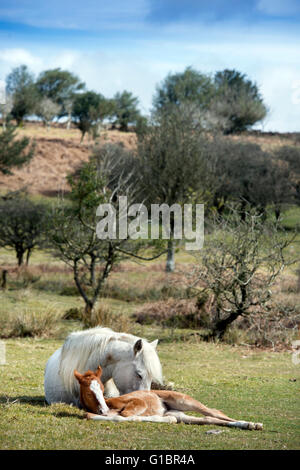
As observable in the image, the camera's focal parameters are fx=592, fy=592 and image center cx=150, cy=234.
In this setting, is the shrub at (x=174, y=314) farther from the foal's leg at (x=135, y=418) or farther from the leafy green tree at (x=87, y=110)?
the leafy green tree at (x=87, y=110)

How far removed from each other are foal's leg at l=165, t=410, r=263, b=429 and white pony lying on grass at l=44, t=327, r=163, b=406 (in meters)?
0.48

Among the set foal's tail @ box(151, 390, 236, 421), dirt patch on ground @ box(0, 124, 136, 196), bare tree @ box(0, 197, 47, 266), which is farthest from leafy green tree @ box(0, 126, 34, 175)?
foal's tail @ box(151, 390, 236, 421)

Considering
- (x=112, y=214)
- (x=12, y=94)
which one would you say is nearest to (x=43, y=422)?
(x=112, y=214)

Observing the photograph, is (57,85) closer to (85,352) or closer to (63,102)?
(63,102)

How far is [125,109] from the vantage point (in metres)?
77.1

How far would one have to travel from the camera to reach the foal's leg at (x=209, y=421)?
6.27 meters

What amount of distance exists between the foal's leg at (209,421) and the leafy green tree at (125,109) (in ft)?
231

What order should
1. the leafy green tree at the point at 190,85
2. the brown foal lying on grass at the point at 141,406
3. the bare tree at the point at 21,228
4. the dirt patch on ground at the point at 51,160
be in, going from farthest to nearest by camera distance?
the leafy green tree at the point at 190,85 < the dirt patch on ground at the point at 51,160 < the bare tree at the point at 21,228 < the brown foal lying on grass at the point at 141,406

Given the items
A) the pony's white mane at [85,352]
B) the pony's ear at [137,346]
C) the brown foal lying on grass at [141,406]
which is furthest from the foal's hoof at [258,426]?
the pony's ear at [137,346]

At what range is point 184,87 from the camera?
2584 inches

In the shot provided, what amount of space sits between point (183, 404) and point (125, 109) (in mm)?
72761

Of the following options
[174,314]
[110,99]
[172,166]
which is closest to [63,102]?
[110,99]

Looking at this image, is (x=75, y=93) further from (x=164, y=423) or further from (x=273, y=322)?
(x=164, y=423)

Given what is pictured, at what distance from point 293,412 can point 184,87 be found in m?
60.8
